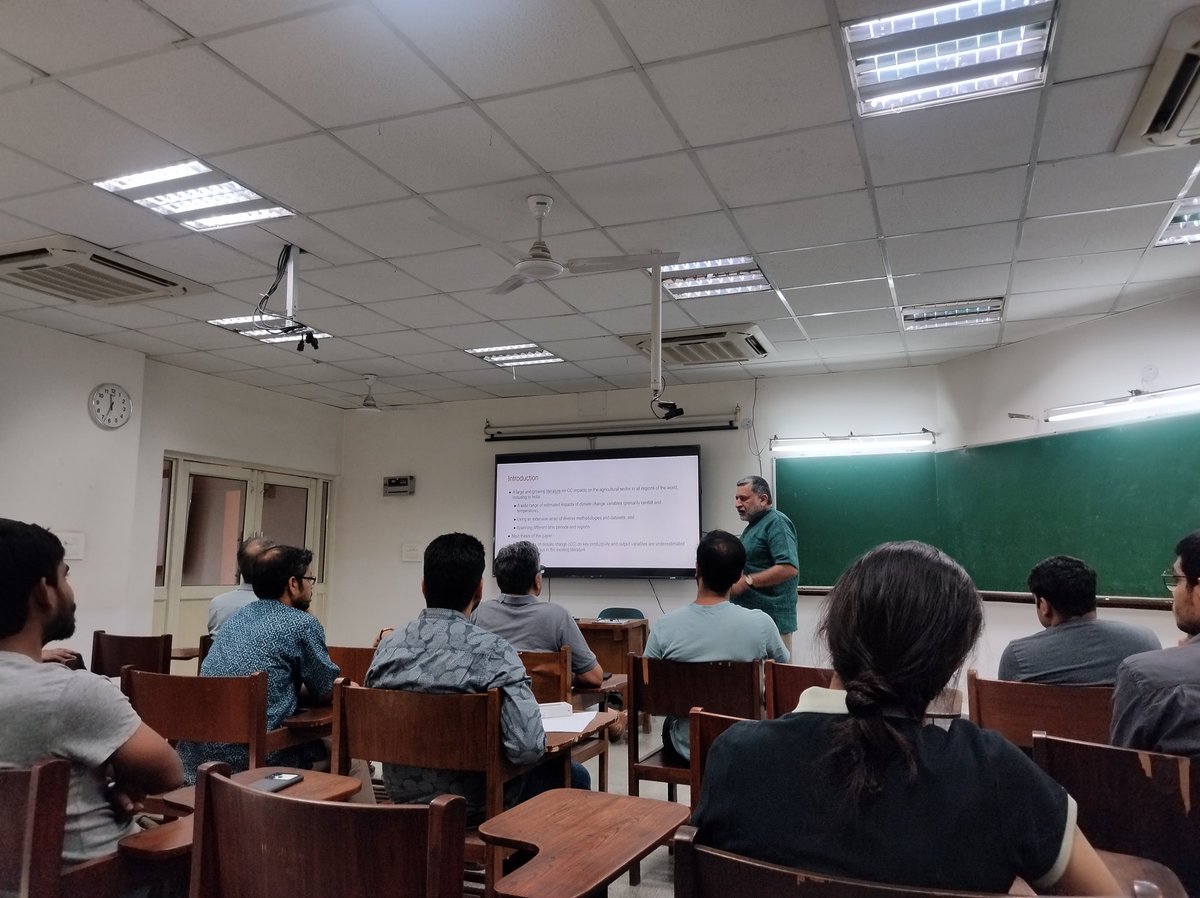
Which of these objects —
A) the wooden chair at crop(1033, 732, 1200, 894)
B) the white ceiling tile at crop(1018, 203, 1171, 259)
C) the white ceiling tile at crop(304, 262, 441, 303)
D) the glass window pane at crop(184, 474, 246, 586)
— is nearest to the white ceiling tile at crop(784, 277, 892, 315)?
the white ceiling tile at crop(1018, 203, 1171, 259)

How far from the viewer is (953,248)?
4.15 m

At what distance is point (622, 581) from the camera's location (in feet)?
23.9

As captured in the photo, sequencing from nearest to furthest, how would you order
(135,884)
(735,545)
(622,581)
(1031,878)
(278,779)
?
(1031,878), (135,884), (278,779), (735,545), (622,581)

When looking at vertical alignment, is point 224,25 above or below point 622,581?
above

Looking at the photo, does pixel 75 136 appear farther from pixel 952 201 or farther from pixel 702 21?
pixel 952 201

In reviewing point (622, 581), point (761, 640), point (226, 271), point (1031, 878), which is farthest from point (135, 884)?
point (622, 581)

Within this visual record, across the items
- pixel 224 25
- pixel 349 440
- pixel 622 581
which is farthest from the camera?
pixel 349 440

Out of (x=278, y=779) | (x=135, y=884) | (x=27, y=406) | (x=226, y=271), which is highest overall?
(x=226, y=271)

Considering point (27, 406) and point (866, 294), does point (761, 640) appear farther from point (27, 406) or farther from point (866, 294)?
point (27, 406)

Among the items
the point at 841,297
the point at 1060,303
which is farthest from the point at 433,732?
the point at 1060,303

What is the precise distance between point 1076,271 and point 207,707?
4763mm

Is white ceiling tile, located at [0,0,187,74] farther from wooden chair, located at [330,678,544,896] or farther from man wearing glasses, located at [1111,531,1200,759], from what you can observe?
man wearing glasses, located at [1111,531,1200,759]

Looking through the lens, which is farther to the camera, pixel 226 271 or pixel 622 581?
pixel 622 581

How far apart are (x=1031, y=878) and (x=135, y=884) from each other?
1.43 metres
